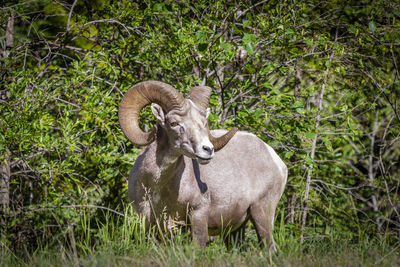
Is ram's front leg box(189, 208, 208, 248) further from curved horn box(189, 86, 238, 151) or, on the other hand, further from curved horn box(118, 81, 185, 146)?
curved horn box(118, 81, 185, 146)

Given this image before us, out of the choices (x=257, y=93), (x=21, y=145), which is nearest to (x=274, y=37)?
(x=257, y=93)

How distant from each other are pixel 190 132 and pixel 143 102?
0.88 metres

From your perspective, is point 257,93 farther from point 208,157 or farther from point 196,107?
point 208,157

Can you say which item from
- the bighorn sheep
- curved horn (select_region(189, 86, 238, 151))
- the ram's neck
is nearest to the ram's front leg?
the bighorn sheep

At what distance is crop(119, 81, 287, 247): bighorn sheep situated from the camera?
5.21m

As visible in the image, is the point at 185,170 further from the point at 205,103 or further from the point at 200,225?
the point at 205,103

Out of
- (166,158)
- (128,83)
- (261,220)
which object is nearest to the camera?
(166,158)

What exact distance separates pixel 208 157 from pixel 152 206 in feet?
3.18

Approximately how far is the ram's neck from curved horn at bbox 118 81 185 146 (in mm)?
131

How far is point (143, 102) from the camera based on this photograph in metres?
5.52

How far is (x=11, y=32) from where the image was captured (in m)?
7.71

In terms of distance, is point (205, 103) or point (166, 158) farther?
point (205, 103)

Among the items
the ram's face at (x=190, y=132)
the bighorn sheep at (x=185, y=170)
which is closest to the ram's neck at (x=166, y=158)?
the bighorn sheep at (x=185, y=170)

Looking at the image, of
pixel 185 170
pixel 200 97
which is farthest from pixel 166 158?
pixel 200 97
